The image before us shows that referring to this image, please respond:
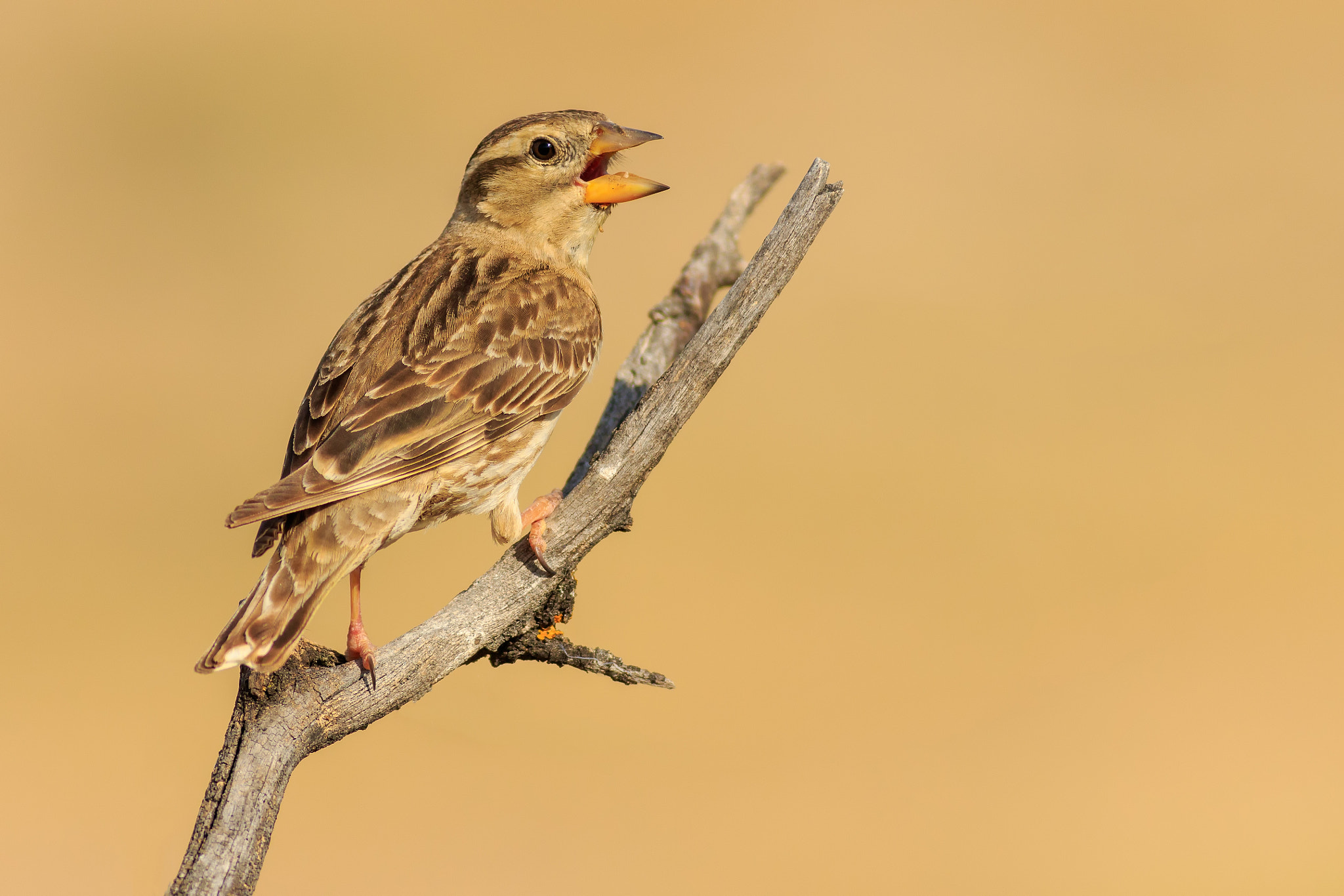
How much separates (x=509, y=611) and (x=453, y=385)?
135 cm

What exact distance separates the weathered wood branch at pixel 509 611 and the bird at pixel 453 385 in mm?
150

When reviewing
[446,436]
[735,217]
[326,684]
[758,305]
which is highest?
[735,217]

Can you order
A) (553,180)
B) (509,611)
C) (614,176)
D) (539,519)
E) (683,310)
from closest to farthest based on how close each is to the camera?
(509,611) → (539,519) → (614,176) → (553,180) → (683,310)

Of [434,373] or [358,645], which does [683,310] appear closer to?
[434,373]

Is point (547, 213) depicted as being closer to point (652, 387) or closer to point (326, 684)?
point (652, 387)

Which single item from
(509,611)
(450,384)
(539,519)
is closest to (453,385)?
A: (450,384)

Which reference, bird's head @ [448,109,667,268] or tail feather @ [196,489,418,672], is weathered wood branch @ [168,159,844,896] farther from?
bird's head @ [448,109,667,268]

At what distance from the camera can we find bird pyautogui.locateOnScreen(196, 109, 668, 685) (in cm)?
471

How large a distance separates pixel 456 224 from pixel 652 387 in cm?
289

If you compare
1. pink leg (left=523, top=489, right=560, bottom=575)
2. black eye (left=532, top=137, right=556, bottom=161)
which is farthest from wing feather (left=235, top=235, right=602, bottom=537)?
black eye (left=532, top=137, right=556, bottom=161)

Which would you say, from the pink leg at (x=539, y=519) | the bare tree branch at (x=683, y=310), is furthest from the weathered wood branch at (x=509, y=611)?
the bare tree branch at (x=683, y=310)

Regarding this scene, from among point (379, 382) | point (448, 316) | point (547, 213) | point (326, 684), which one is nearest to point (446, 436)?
point (379, 382)

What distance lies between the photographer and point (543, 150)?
664 centimetres

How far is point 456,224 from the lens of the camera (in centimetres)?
723
